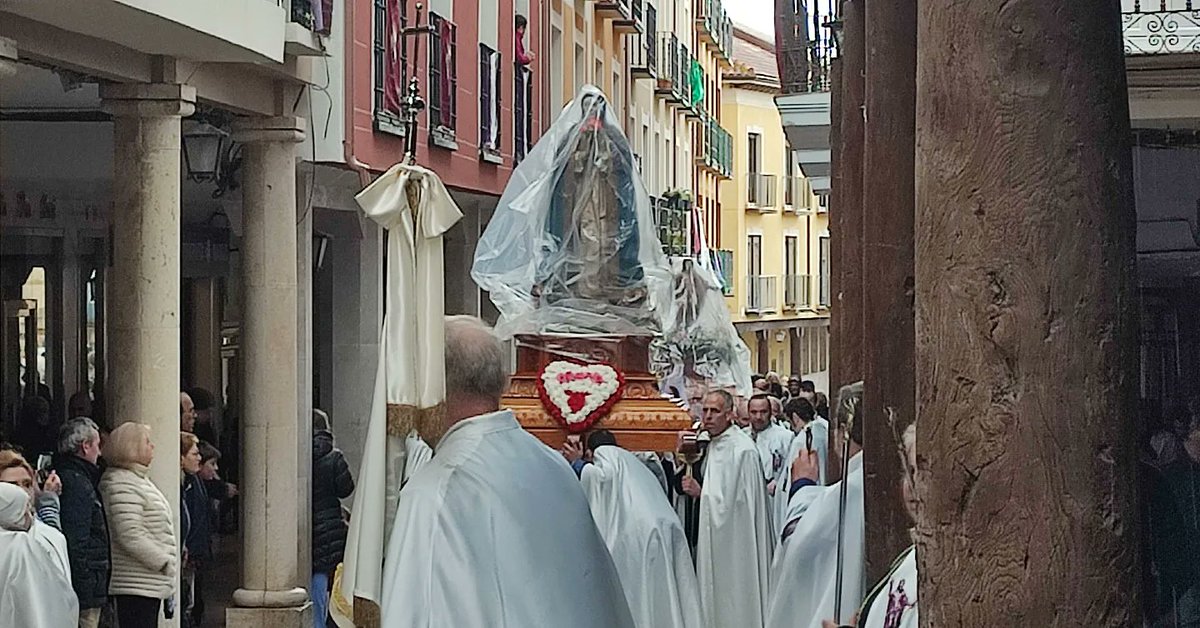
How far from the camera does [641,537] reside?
424 inches

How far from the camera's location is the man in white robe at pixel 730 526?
475 inches

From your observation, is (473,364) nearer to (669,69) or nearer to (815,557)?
(815,557)

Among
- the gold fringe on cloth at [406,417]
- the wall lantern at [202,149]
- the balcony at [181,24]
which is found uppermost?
the balcony at [181,24]

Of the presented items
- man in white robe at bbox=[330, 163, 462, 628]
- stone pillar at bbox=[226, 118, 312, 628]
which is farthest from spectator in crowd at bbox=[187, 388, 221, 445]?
man in white robe at bbox=[330, 163, 462, 628]

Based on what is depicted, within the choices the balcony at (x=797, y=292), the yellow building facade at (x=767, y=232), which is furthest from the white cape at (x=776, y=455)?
the balcony at (x=797, y=292)

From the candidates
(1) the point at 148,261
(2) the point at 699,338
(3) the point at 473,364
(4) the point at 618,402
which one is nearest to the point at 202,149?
(1) the point at 148,261

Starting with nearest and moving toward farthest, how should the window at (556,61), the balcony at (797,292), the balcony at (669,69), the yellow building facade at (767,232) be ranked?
the window at (556,61), the balcony at (669,69), the yellow building facade at (767,232), the balcony at (797,292)

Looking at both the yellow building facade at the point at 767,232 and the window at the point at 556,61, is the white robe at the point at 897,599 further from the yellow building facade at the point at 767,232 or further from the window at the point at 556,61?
the yellow building facade at the point at 767,232

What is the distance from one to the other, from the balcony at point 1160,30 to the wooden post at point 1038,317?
9765 millimetres

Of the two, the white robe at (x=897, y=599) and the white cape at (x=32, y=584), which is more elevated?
the white robe at (x=897, y=599)

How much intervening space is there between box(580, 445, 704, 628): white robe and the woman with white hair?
279 cm

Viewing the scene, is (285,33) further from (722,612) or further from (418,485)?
(418,485)

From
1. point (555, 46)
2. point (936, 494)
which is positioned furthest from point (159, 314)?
point (555, 46)

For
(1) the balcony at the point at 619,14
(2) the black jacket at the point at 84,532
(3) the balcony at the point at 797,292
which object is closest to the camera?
(2) the black jacket at the point at 84,532
